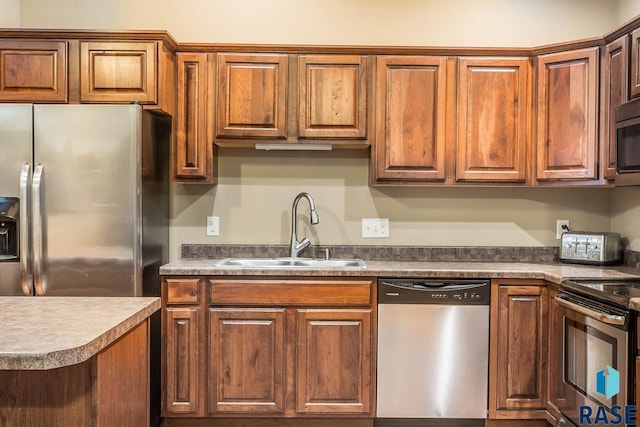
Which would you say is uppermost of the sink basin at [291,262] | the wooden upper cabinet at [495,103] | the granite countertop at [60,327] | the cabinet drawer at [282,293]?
the wooden upper cabinet at [495,103]

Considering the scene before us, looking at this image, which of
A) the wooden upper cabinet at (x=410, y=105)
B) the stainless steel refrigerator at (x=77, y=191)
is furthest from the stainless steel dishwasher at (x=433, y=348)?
the stainless steel refrigerator at (x=77, y=191)

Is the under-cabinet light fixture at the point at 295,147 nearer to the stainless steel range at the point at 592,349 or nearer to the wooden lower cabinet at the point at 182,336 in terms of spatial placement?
the wooden lower cabinet at the point at 182,336

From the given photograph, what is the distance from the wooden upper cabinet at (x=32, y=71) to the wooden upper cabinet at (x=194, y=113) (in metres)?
0.62

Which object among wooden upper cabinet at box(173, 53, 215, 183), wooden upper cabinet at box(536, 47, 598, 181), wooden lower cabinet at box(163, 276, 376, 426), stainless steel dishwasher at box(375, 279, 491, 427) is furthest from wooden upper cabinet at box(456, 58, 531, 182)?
wooden upper cabinet at box(173, 53, 215, 183)

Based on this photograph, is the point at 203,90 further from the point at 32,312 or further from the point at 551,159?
the point at 551,159

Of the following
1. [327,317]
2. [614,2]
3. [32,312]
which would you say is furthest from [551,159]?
[32,312]

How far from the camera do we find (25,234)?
250cm

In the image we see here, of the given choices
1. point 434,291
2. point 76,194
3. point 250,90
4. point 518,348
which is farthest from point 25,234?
point 518,348

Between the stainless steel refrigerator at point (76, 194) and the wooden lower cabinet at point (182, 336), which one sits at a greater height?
the stainless steel refrigerator at point (76, 194)

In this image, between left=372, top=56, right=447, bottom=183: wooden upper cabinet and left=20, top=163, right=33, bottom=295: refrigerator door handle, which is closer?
left=20, top=163, right=33, bottom=295: refrigerator door handle

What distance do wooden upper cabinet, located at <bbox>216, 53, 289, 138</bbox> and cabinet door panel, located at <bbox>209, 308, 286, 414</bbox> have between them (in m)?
1.07

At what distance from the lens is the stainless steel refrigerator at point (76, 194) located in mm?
2512

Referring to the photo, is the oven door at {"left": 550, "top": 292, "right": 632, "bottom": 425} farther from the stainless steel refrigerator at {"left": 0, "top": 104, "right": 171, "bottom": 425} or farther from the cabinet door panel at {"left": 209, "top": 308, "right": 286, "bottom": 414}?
the stainless steel refrigerator at {"left": 0, "top": 104, "right": 171, "bottom": 425}

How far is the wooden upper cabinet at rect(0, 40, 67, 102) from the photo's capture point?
262 centimetres
